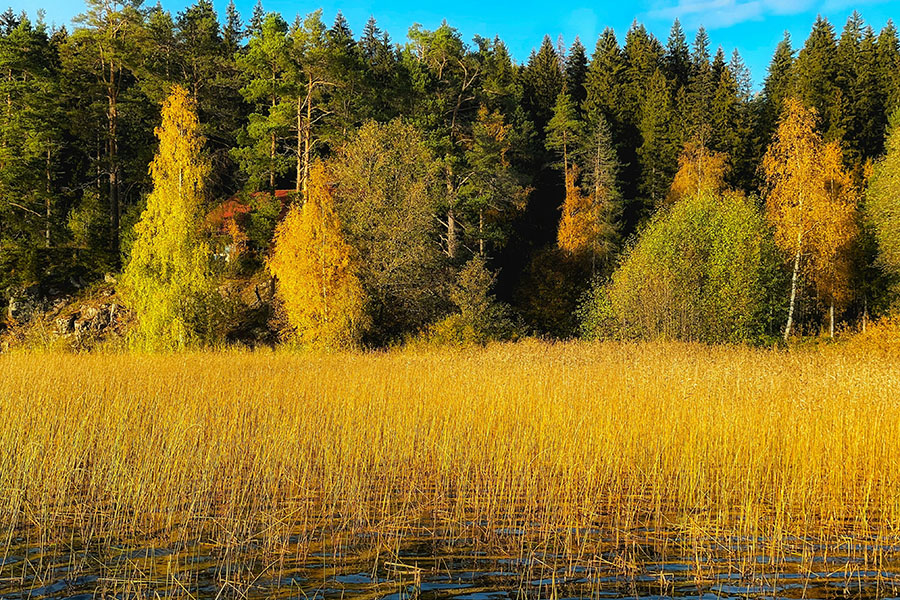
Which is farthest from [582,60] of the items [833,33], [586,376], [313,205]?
[586,376]

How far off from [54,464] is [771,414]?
8.93 metres

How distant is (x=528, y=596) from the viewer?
4.78m

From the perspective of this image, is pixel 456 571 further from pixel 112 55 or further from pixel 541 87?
Result: pixel 541 87

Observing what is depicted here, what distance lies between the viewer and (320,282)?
24719 millimetres

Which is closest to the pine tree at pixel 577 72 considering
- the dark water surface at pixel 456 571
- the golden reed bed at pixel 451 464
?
the golden reed bed at pixel 451 464

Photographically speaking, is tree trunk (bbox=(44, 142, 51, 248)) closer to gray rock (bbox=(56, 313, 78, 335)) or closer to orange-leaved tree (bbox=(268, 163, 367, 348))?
gray rock (bbox=(56, 313, 78, 335))

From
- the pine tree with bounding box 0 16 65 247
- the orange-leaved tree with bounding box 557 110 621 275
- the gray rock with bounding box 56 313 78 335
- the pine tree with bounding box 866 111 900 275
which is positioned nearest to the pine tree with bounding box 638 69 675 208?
the orange-leaved tree with bounding box 557 110 621 275

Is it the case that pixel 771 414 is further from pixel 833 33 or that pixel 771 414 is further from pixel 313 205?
pixel 833 33

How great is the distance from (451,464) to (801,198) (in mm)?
29238

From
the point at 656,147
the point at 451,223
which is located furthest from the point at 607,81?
the point at 451,223

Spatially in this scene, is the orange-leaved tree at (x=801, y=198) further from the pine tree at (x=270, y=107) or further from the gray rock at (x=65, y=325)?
the gray rock at (x=65, y=325)

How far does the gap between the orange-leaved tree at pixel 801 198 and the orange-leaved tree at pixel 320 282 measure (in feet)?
65.8

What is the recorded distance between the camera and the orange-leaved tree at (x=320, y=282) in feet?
80.3

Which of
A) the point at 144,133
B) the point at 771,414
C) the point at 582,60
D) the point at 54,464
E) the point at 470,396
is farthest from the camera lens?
the point at 582,60
